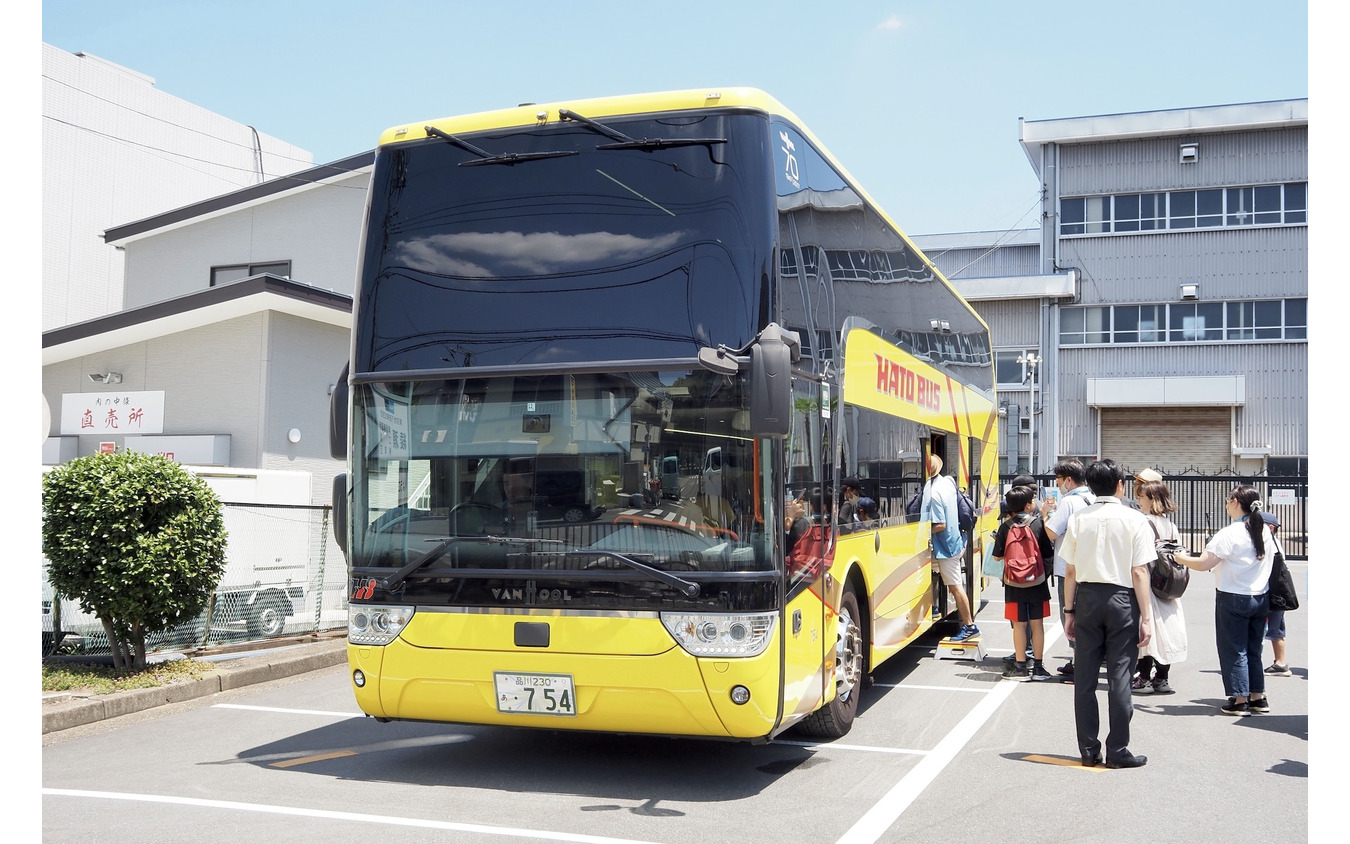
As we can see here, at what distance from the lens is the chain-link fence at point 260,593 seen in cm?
1051

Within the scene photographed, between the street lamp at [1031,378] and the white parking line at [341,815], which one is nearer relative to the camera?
the white parking line at [341,815]

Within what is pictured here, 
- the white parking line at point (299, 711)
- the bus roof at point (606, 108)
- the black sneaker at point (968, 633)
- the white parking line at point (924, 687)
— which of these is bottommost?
the white parking line at point (299, 711)

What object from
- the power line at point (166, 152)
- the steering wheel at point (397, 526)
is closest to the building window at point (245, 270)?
the power line at point (166, 152)

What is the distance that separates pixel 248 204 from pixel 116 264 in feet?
44.2

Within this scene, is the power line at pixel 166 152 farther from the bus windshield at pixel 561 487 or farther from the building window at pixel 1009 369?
the bus windshield at pixel 561 487

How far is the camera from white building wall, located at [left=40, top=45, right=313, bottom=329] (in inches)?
1212

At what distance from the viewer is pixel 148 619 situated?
31.1 ft

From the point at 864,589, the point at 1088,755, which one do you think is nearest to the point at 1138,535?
the point at 1088,755

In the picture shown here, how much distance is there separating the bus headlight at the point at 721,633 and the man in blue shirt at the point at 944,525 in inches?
188

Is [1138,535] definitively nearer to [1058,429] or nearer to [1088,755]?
[1088,755]

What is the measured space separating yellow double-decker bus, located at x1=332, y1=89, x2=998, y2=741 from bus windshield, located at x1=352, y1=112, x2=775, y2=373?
0.01m

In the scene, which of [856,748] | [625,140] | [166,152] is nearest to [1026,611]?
[856,748]

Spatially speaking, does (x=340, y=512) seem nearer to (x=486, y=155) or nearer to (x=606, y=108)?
(x=486, y=155)

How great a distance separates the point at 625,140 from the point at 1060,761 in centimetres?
466
